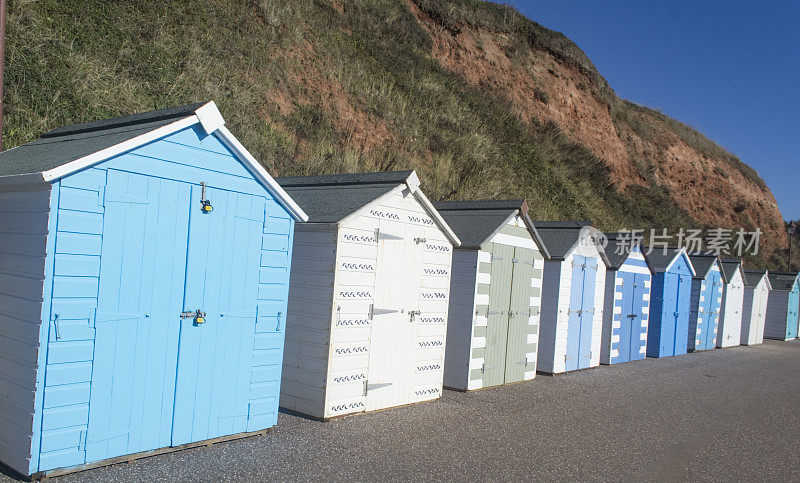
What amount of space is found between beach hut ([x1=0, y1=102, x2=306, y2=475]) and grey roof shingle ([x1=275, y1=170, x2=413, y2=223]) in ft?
3.64

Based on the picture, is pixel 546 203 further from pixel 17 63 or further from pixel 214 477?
pixel 214 477

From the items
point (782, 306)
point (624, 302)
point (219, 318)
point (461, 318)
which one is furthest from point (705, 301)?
point (219, 318)

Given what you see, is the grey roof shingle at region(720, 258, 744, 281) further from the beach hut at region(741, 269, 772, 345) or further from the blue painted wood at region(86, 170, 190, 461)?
the blue painted wood at region(86, 170, 190, 461)

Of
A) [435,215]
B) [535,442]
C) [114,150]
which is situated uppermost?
[114,150]

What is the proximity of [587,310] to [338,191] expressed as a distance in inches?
286

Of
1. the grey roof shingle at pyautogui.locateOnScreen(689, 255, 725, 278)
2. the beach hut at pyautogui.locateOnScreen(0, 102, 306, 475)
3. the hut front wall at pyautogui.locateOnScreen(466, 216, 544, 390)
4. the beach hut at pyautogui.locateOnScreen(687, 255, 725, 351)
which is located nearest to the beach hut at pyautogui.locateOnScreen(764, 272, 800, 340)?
the beach hut at pyautogui.locateOnScreen(687, 255, 725, 351)

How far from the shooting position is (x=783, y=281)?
90.9ft

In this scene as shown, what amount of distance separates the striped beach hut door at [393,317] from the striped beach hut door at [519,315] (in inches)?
112

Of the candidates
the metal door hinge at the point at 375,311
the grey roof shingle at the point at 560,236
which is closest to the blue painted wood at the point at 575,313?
the grey roof shingle at the point at 560,236

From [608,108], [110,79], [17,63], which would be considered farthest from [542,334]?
[608,108]

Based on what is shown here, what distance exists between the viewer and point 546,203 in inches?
1005

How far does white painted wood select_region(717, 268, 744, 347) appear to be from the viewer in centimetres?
2241

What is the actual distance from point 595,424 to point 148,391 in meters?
6.22

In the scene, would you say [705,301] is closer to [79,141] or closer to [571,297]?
[571,297]
